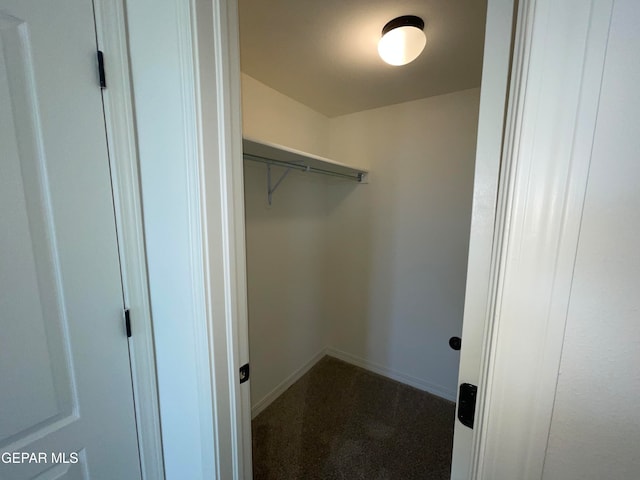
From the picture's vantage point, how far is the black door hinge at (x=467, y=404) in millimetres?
561

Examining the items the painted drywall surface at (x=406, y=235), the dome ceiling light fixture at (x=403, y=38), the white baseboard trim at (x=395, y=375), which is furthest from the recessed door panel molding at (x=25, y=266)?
the white baseboard trim at (x=395, y=375)

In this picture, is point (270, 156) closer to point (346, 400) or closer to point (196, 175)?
point (196, 175)

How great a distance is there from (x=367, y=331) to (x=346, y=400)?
2.03 ft

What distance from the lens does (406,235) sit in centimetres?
219

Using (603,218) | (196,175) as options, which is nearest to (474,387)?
(603,218)

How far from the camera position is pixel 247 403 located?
87cm

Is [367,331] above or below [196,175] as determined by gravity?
below

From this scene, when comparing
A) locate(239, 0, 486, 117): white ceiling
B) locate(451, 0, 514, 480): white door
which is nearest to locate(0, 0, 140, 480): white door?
locate(239, 0, 486, 117): white ceiling

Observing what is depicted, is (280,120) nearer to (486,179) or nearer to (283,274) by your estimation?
(283,274)

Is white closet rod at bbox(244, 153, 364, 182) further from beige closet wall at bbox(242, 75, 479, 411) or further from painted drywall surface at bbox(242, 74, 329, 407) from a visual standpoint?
painted drywall surface at bbox(242, 74, 329, 407)

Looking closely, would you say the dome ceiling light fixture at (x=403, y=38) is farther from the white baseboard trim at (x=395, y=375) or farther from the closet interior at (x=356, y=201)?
the white baseboard trim at (x=395, y=375)

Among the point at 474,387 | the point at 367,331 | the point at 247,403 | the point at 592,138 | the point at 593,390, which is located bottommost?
the point at 367,331

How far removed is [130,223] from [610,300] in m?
1.12

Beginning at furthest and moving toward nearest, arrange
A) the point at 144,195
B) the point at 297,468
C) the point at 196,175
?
1. the point at 297,468
2. the point at 144,195
3. the point at 196,175
